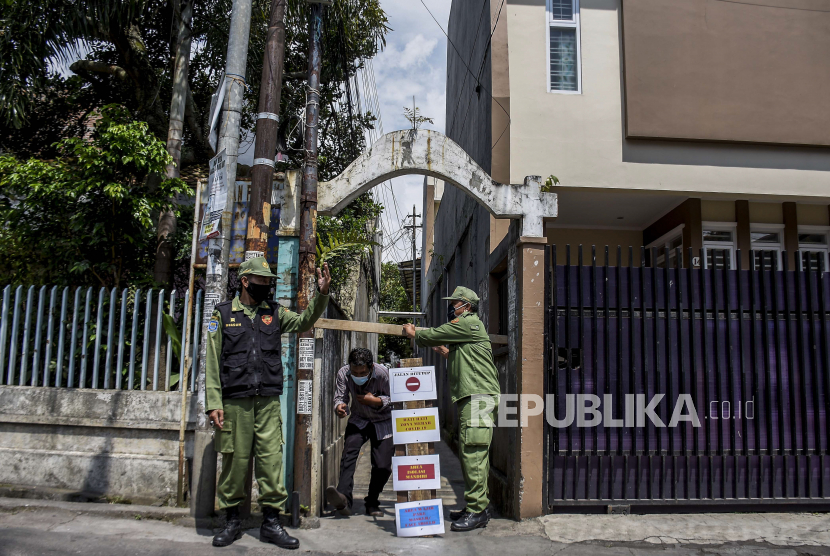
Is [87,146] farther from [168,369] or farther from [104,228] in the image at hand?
[168,369]

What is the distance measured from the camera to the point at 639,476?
200 inches

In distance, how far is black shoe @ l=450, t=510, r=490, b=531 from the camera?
4766 mm

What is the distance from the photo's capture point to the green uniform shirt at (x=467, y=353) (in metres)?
4.98

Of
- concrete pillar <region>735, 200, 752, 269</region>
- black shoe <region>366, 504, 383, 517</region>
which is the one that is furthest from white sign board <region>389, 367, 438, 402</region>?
concrete pillar <region>735, 200, 752, 269</region>

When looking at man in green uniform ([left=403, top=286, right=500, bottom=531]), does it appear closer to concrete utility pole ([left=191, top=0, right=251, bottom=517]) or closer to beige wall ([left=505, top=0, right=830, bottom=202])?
concrete utility pole ([left=191, top=0, right=251, bottom=517])

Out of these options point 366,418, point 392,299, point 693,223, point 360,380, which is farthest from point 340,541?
point 392,299

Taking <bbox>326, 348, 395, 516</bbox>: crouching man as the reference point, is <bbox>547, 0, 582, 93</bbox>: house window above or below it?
above

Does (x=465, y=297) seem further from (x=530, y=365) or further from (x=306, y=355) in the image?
(x=306, y=355)

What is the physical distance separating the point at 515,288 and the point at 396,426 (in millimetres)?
1651

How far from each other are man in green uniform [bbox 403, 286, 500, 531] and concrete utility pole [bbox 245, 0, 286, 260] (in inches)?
58.4

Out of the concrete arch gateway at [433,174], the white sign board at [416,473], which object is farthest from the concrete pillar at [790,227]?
the white sign board at [416,473]

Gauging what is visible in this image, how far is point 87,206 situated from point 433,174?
4531 millimetres

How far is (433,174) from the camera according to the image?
5.63m

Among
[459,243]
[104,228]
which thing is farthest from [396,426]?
[459,243]
